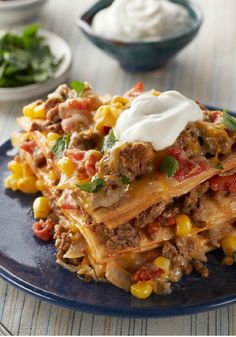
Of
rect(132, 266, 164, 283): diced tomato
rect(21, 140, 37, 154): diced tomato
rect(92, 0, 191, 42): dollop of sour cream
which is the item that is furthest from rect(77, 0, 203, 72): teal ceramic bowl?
rect(132, 266, 164, 283): diced tomato

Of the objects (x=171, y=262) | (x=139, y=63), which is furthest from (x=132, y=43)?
(x=171, y=262)

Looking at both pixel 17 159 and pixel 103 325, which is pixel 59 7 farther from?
pixel 103 325

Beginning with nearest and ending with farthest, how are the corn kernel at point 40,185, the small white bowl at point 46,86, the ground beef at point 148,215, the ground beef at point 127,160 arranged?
the ground beef at point 127,160 < the ground beef at point 148,215 < the corn kernel at point 40,185 < the small white bowl at point 46,86

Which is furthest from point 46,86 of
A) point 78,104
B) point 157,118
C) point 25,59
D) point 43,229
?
point 157,118

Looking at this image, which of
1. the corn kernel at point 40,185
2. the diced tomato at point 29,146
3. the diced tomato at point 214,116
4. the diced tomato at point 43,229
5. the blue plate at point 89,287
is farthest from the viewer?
the diced tomato at point 29,146

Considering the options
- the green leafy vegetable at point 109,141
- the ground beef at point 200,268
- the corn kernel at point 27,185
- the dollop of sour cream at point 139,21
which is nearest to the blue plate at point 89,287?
the ground beef at point 200,268

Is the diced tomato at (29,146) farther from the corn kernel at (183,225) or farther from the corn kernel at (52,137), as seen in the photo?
the corn kernel at (183,225)

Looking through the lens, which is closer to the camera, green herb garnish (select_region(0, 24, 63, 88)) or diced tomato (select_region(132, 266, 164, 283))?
diced tomato (select_region(132, 266, 164, 283))

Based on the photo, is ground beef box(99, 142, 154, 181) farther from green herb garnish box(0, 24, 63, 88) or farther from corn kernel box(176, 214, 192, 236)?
green herb garnish box(0, 24, 63, 88)
